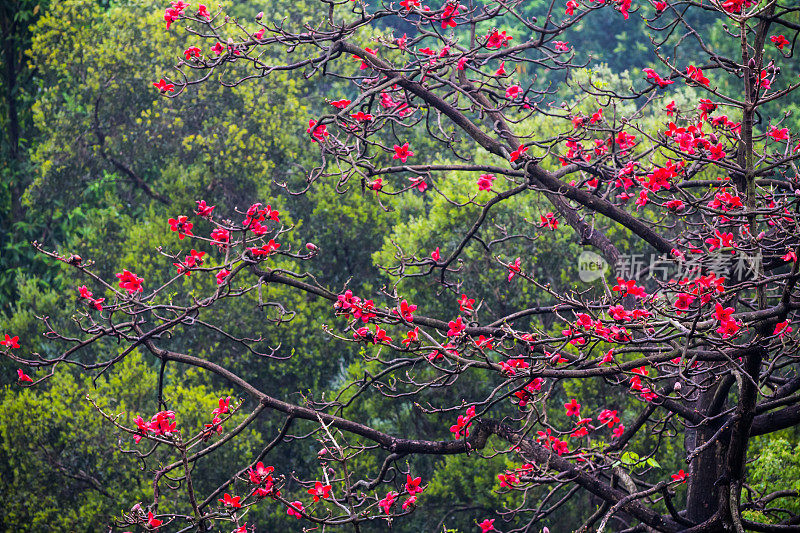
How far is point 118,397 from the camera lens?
36.2 feet

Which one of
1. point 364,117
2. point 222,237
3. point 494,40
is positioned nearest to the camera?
point 222,237

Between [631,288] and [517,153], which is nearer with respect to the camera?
[631,288]

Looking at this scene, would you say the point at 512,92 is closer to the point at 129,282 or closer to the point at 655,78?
the point at 655,78

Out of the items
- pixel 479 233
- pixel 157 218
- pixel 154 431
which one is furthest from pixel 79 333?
pixel 154 431

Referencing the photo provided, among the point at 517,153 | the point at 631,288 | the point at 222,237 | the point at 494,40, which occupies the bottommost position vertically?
the point at 631,288

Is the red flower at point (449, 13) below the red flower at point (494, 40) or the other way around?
below

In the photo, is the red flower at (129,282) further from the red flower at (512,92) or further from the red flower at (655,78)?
the red flower at (655,78)

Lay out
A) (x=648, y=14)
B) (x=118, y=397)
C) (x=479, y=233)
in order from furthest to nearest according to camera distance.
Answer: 1. (x=648, y=14)
2. (x=479, y=233)
3. (x=118, y=397)

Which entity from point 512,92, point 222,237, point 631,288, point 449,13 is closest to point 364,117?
point 449,13

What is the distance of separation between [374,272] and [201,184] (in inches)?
135

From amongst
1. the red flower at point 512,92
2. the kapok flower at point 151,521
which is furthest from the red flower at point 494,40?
the kapok flower at point 151,521

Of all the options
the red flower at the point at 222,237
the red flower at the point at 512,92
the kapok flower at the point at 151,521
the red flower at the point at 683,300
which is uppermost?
the red flower at the point at 512,92

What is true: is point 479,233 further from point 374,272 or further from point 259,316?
point 259,316

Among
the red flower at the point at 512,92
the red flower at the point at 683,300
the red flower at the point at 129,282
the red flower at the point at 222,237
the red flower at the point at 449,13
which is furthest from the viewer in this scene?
the red flower at the point at 512,92
